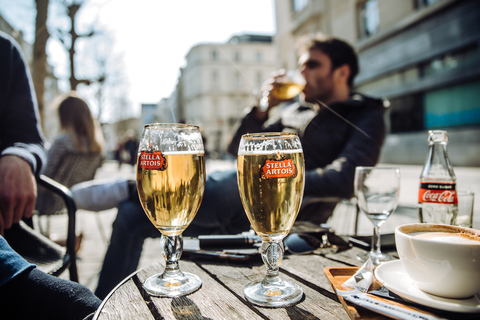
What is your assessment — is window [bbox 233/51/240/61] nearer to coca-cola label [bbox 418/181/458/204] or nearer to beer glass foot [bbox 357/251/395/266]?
coca-cola label [bbox 418/181/458/204]

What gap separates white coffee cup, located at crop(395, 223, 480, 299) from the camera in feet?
1.79

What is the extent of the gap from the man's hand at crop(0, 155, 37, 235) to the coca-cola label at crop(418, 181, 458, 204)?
53.6 inches

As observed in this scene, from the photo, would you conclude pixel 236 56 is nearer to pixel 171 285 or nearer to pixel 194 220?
pixel 194 220

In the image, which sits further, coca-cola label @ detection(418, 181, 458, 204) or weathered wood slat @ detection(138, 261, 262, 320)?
coca-cola label @ detection(418, 181, 458, 204)

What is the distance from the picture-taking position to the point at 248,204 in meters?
0.77

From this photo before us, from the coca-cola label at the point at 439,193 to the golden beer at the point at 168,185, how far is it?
77 centimetres

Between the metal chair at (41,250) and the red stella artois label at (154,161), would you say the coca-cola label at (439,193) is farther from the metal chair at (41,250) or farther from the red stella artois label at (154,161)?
the metal chair at (41,250)

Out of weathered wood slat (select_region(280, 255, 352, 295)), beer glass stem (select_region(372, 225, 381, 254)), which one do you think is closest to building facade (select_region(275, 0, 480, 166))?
beer glass stem (select_region(372, 225, 381, 254))

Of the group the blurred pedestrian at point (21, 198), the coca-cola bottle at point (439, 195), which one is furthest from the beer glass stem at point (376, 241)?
the blurred pedestrian at point (21, 198)

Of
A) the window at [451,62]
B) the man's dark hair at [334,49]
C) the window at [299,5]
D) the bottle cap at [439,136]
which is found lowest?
the bottle cap at [439,136]

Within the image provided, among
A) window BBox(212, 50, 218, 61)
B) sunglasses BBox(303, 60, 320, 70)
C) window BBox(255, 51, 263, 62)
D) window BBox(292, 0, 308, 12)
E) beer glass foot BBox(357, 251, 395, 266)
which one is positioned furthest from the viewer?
window BBox(212, 50, 218, 61)

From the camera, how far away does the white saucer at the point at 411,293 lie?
0.52 m

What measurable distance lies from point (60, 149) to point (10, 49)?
182 cm

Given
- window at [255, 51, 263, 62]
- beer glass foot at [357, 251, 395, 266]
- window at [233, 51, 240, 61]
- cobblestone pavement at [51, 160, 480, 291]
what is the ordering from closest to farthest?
beer glass foot at [357, 251, 395, 266] < cobblestone pavement at [51, 160, 480, 291] < window at [233, 51, 240, 61] < window at [255, 51, 263, 62]
